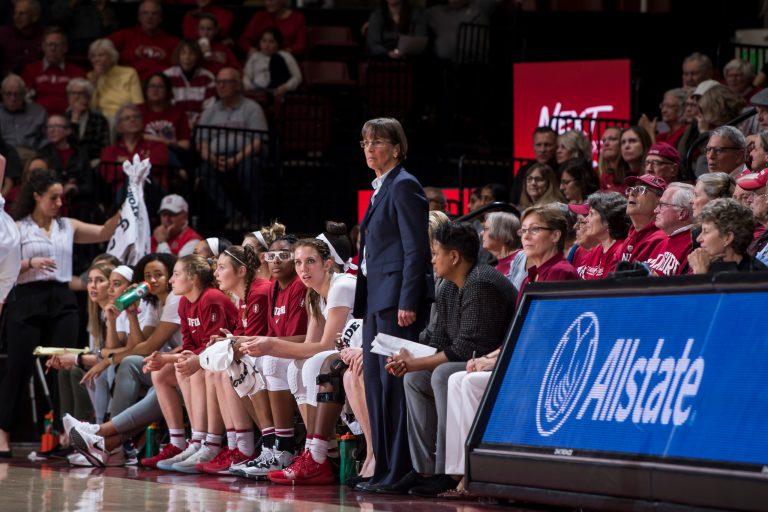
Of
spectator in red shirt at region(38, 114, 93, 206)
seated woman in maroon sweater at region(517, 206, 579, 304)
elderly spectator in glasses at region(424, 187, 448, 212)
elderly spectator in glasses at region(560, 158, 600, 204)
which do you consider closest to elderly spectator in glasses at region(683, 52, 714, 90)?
elderly spectator in glasses at region(560, 158, 600, 204)

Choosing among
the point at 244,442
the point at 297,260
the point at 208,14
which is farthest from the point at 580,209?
the point at 208,14

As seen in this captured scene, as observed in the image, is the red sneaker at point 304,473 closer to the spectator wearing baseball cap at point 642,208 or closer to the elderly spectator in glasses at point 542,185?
the spectator wearing baseball cap at point 642,208

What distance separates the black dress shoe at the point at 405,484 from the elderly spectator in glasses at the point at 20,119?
729 cm

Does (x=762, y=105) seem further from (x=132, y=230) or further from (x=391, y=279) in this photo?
(x=132, y=230)

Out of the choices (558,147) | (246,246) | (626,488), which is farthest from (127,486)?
(558,147)

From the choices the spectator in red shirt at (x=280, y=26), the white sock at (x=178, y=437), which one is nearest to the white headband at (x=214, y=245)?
the white sock at (x=178, y=437)

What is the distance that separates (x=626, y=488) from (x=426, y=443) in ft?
6.55

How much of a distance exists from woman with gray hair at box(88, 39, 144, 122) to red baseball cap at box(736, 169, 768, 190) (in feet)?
27.1

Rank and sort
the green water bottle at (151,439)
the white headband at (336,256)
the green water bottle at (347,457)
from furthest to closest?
1. the green water bottle at (151,439)
2. the white headband at (336,256)
3. the green water bottle at (347,457)

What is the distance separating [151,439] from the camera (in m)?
9.39

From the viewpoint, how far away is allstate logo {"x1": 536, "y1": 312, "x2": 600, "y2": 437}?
5.31 m

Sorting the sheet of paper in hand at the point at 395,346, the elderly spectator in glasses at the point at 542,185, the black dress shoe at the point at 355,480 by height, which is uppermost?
the elderly spectator in glasses at the point at 542,185

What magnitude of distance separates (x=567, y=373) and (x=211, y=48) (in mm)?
9814

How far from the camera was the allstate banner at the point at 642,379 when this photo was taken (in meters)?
4.57
